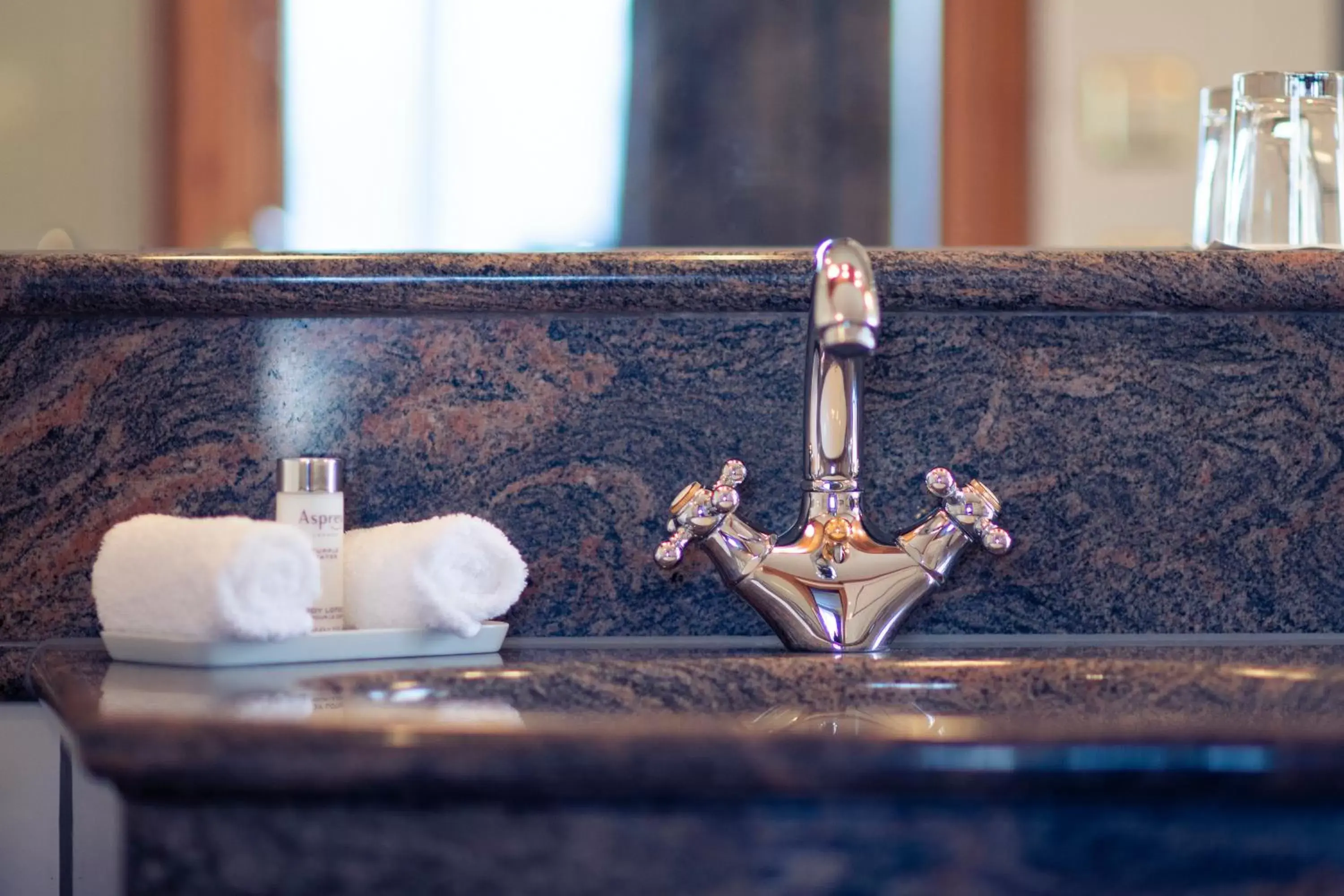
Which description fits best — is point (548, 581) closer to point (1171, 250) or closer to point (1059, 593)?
point (1059, 593)

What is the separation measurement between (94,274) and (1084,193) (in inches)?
27.3

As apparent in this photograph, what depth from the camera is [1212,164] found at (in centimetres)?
96

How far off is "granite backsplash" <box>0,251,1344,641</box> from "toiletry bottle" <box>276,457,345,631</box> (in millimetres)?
99

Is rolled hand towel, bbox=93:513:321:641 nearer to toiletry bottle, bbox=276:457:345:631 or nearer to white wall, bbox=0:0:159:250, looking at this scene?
toiletry bottle, bbox=276:457:345:631

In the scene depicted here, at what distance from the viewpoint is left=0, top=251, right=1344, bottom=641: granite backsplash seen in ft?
Result: 2.83

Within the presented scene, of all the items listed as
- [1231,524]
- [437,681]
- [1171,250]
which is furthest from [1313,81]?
[437,681]

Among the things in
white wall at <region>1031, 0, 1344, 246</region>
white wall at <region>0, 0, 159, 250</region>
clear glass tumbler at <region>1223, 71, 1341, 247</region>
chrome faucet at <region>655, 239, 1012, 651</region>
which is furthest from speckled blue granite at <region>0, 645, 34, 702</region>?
clear glass tumbler at <region>1223, 71, 1341, 247</region>

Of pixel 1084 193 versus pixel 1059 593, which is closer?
pixel 1059 593

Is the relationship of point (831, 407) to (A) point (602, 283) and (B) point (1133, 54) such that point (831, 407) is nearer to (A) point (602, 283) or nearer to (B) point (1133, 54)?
(A) point (602, 283)

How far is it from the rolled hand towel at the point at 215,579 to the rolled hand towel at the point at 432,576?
41mm

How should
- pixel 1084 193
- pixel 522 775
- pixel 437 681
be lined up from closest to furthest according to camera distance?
pixel 522 775 < pixel 437 681 < pixel 1084 193

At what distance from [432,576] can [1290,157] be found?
0.66 metres

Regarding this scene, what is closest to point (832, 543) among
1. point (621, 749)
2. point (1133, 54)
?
point (621, 749)

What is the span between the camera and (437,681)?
2.31 feet
